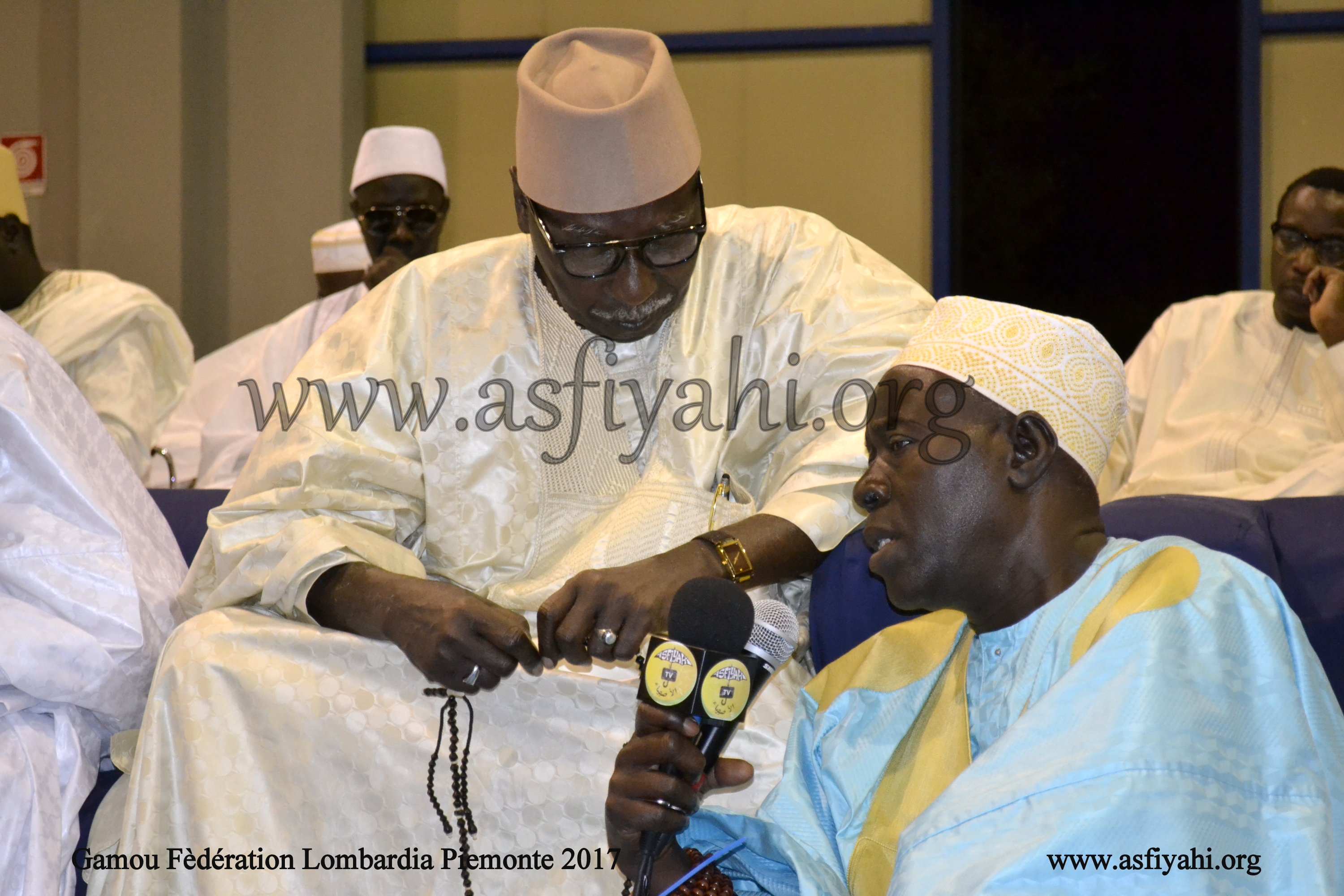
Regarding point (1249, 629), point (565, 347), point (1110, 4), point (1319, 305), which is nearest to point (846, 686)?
point (1249, 629)

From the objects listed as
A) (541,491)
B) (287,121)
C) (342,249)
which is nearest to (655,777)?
(541,491)

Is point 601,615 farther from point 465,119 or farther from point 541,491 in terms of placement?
point 465,119

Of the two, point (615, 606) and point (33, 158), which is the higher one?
point (33, 158)

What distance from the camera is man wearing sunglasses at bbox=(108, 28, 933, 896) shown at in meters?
2.42

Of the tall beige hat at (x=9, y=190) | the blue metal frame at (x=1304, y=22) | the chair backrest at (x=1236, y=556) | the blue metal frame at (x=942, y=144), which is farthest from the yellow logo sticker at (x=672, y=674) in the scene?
the blue metal frame at (x=1304, y=22)

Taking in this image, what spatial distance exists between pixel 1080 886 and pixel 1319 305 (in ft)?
11.1

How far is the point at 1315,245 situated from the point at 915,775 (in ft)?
10.9

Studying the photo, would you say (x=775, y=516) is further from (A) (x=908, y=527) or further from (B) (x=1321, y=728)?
(B) (x=1321, y=728)

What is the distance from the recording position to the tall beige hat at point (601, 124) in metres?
2.81

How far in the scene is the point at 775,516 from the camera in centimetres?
262

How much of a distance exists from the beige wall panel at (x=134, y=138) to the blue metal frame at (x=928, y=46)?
1.86 m

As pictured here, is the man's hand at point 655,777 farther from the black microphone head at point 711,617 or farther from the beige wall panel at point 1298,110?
the beige wall panel at point 1298,110

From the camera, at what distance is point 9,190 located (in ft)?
16.6

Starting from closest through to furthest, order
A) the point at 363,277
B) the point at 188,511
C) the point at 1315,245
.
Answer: the point at 188,511, the point at 1315,245, the point at 363,277
